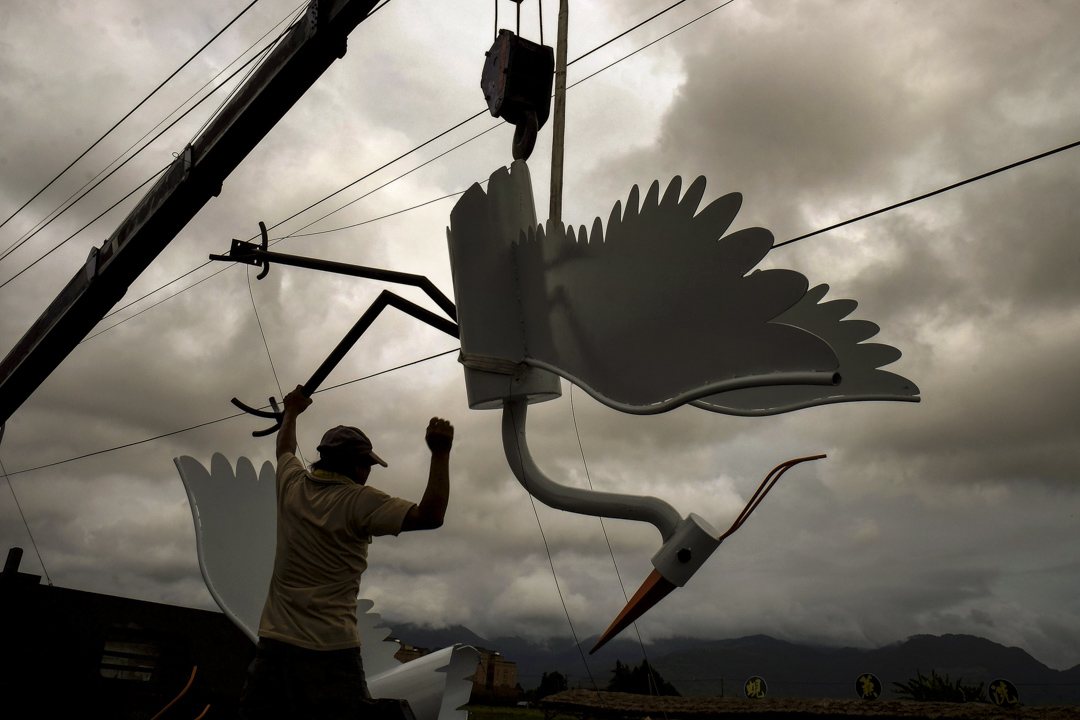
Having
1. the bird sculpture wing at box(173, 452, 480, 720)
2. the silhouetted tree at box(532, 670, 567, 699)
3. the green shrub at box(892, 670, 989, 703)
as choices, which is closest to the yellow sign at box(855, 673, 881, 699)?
the green shrub at box(892, 670, 989, 703)

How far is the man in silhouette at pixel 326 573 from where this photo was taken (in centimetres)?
198

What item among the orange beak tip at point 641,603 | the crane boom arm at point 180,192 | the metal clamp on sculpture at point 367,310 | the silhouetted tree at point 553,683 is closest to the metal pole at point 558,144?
the metal clamp on sculpture at point 367,310

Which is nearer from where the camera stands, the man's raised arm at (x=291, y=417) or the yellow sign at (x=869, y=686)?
the man's raised arm at (x=291, y=417)

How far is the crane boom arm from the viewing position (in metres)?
4.79

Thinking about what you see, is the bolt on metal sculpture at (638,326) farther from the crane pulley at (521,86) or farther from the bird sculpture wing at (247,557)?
the bird sculpture wing at (247,557)

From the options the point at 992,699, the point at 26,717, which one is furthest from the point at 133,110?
the point at 992,699

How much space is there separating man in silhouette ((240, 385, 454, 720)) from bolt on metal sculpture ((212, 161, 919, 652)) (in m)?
0.67

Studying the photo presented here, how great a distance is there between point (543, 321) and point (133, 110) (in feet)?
18.8

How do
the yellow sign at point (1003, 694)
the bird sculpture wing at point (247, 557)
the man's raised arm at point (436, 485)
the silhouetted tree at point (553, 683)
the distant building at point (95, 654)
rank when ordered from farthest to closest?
the silhouetted tree at point (553, 683)
the yellow sign at point (1003, 694)
the distant building at point (95, 654)
the bird sculpture wing at point (247, 557)
the man's raised arm at point (436, 485)

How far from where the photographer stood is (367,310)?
3135 mm

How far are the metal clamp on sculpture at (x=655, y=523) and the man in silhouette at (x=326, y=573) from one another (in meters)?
0.71

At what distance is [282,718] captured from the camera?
1.97m

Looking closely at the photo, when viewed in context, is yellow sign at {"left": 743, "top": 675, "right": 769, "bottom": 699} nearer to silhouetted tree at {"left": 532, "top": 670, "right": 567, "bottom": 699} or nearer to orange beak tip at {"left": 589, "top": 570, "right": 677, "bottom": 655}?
silhouetted tree at {"left": 532, "top": 670, "right": 567, "bottom": 699}

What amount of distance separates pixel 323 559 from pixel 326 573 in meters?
0.04
